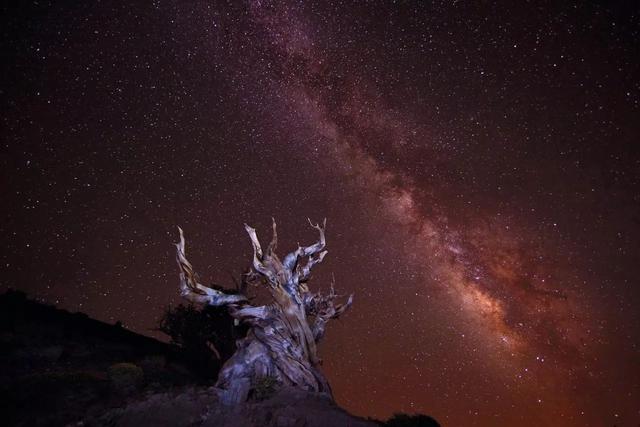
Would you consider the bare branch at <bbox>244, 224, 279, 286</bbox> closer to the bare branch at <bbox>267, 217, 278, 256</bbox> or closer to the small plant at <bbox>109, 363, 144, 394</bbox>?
the bare branch at <bbox>267, 217, 278, 256</bbox>

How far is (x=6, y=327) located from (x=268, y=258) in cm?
1308

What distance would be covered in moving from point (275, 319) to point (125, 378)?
18.0ft

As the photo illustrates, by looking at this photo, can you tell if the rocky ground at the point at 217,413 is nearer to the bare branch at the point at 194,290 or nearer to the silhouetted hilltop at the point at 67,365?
the silhouetted hilltop at the point at 67,365

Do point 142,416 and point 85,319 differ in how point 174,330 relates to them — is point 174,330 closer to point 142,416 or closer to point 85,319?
point 85,319

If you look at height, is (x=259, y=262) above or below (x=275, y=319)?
above

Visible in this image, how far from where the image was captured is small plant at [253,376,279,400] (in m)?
10.9

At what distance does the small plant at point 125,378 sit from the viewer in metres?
13.0

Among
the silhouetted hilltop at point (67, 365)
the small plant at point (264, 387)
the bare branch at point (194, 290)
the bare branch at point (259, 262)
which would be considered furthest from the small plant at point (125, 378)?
the bare branch at point (259, 262)

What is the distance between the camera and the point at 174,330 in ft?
65.5

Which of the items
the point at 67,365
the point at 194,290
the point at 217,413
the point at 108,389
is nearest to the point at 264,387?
the point at 217,413

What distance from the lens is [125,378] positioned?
13188 millimetres

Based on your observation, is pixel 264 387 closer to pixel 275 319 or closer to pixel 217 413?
pixel 217 413

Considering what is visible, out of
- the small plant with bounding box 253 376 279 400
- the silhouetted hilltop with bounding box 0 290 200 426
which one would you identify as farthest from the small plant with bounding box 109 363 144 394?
the small plant with bounding box 253 376 279 400

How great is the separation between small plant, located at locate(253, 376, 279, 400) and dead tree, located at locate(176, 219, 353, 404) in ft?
0.33
